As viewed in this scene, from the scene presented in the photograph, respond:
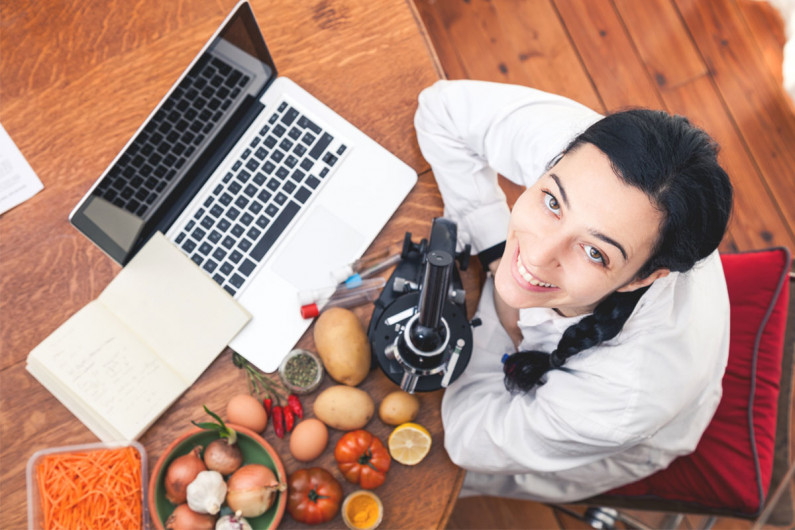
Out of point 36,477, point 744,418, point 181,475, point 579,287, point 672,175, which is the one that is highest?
point 672,175

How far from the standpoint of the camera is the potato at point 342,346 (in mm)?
1061

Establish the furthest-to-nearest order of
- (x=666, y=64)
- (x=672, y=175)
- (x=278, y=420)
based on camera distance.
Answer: (x=666, y=64) < (x=278, y=420) < (x=672, y=175)

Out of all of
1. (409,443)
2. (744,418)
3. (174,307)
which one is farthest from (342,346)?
(744,418)

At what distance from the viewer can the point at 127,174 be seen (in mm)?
993

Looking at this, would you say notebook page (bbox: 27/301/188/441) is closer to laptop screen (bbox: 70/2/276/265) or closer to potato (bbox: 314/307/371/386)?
laptop screen (bbox: 70/2/276/265)

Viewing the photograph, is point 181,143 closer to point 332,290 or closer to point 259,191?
point 259,191

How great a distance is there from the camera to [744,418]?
1.23 metres

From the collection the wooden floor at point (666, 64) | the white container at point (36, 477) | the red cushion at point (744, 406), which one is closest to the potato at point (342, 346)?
the white container at point (36, 477)

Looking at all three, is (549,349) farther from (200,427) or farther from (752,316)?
(200,427)

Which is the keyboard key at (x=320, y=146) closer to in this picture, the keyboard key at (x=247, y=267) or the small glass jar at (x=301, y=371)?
the keyboard key at (x=247, y=267)

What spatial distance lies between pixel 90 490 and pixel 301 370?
1.24 feet

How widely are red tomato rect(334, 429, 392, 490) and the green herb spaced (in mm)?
121

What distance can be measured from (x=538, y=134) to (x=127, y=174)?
0.72m

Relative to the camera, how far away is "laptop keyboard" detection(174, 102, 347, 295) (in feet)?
3.68
